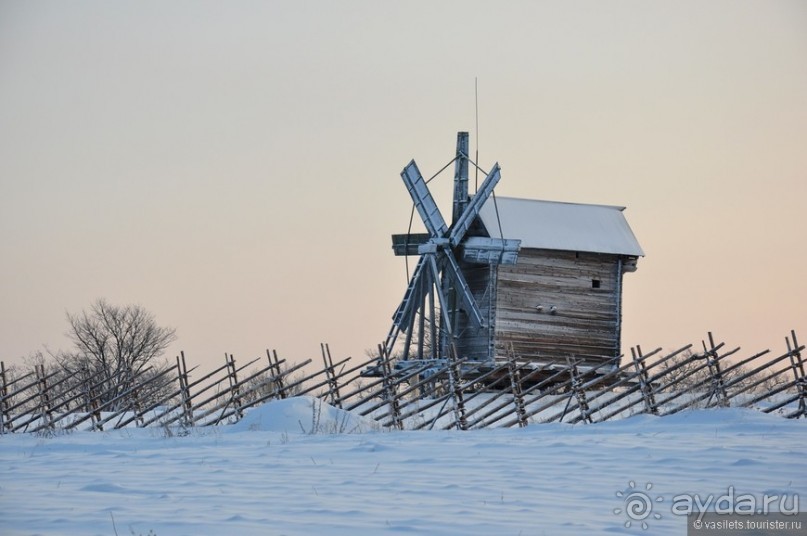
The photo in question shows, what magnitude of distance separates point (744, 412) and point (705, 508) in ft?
26.2

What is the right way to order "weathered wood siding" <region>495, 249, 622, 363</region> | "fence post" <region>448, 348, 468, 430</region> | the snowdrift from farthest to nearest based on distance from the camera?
"weathered wood siding" <region>495, 249, 622, 363</region> < "fence post" <region>448, 348, 468, 430</region> < the snowdrift

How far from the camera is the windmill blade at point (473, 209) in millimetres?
26969

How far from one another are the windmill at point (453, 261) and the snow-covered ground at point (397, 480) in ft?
37.3

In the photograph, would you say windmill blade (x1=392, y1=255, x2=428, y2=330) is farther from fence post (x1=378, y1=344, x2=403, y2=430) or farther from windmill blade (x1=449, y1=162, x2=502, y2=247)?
fence post (x1=378, y1=344, x2=403, y2=430)

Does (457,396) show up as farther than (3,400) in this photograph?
No

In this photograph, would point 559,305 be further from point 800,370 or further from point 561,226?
point 800,370

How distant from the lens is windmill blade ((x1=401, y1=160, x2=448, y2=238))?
27.8 meters

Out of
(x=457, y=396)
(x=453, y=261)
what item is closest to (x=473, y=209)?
(x=453, y=261)

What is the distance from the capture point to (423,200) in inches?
1131

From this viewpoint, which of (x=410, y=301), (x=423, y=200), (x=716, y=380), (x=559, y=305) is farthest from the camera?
(x=423, y=200)

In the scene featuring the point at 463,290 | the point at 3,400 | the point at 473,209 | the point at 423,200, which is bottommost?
the point at 3,400

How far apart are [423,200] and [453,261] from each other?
2666 millimetres

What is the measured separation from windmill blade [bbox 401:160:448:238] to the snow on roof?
47.9 inches

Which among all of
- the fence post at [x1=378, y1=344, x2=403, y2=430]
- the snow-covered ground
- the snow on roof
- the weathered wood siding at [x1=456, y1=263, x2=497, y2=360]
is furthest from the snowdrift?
the snow on roof
